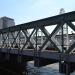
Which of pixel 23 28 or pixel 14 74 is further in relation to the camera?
pixel 14 74

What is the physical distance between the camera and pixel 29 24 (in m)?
16.0

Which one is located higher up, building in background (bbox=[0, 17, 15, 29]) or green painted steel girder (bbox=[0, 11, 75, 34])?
building in background (bbox=[0, 17, 15, 29])

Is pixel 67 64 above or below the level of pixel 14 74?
above

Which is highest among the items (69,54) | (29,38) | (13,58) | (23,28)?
(23,28)

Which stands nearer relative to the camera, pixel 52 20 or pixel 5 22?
pixel 52 20

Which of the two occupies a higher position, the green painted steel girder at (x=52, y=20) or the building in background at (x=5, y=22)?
the building in background at (x=5, y=22)

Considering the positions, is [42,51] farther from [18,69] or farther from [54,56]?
[18,69]

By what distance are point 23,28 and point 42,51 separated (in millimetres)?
4667

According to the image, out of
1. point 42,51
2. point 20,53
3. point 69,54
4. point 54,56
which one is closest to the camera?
point 69,54

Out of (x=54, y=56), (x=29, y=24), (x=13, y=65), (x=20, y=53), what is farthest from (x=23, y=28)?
(x=13, y=65)

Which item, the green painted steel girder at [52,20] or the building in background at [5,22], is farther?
the building in background at [5,22]

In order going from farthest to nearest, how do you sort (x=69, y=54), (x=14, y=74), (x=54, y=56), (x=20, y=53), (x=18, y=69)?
(x=18, y=69) < (x=14, y=74) < (x=20, y=53) < (x=54, y=56) < (x=69, y=54)

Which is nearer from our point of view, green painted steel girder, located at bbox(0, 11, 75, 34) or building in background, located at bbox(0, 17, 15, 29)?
green painted steel girder, located at bbox(0, 11, 75, 34)

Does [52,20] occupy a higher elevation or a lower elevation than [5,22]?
lower
